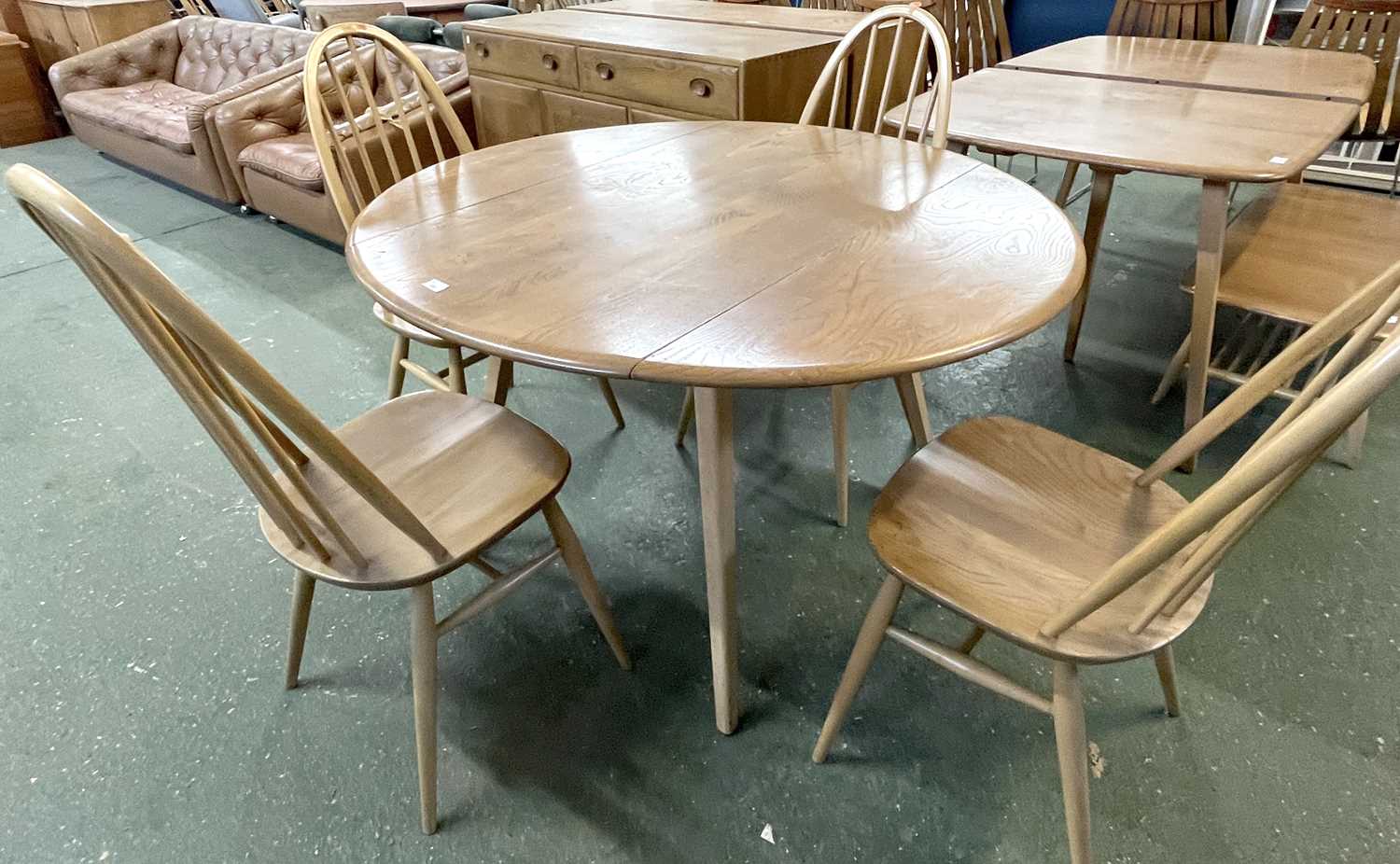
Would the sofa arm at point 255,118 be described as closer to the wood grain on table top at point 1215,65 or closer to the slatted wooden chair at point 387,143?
the slatted wooden chair at point 387,143

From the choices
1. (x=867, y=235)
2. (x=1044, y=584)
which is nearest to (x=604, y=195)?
(x=867, y=235)

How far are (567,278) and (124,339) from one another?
2305 mm

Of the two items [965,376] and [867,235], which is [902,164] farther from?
[965,376]

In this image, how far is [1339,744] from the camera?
1.29 metres

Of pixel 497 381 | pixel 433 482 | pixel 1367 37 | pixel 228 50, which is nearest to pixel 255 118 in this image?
pixel 228 50

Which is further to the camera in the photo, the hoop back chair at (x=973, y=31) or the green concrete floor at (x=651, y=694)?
the hoop back chair at (x=973, y=31)

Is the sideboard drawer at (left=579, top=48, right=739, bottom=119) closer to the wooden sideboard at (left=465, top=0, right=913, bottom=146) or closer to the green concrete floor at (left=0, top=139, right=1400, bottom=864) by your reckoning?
the wooden sideboard at (left=465, top=0, right=913, bottom=146)

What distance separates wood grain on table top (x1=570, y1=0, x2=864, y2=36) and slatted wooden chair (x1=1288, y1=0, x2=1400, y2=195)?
1.51 m

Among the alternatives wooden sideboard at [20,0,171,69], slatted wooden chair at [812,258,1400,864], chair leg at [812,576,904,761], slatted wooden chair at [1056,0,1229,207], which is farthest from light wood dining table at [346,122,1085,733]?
wooden sideboard at [20,0,171,69]

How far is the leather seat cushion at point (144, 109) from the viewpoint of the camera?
3.67m

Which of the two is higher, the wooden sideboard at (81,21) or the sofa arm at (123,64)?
the wooden sideboard at (81,21)

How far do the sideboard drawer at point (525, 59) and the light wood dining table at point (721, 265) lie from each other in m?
1.23

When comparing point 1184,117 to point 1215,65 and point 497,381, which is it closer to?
point 1215,65

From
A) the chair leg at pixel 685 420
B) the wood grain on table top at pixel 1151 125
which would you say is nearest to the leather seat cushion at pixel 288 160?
the chair leg at pixel 685 420
